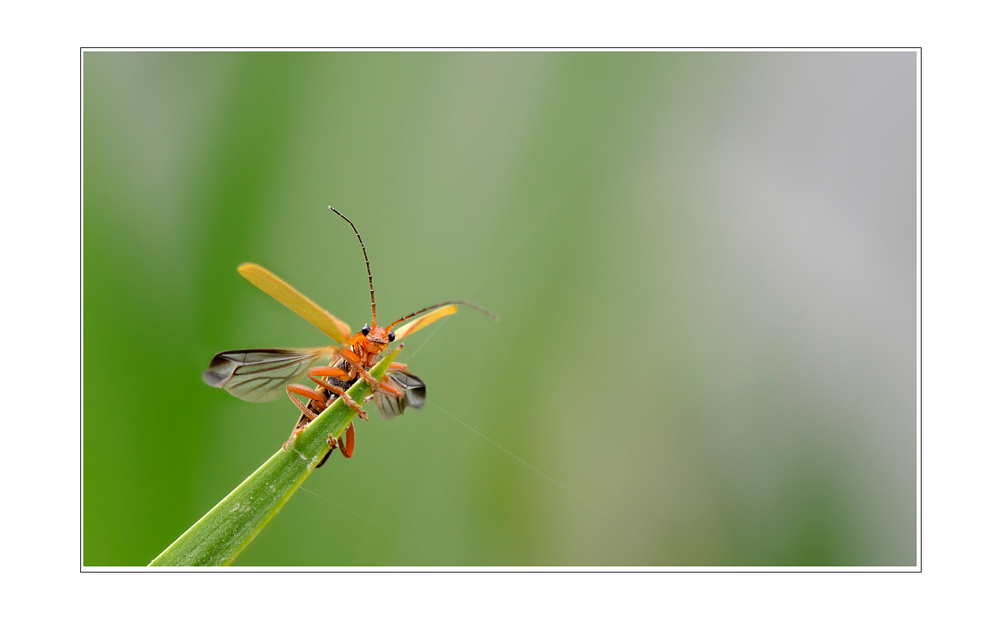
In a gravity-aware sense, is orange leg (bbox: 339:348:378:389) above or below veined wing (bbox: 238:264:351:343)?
below

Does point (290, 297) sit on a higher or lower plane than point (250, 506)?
higher

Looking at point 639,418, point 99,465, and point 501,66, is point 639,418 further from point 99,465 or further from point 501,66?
point 99,465

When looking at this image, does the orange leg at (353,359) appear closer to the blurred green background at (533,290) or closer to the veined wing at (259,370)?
the veined wing at (259,370)

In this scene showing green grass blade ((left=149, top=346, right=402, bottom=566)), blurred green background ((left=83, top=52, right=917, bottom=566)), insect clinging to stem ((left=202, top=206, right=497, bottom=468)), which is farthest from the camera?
blurred green background ((left=83, top=52, right=917, bottom=566))

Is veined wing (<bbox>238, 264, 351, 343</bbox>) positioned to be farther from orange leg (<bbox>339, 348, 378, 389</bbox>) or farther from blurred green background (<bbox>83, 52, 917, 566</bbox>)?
blurred green background (<bbox>83, 52, 917, 566</bbox>)

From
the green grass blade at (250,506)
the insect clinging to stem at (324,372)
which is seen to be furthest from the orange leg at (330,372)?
the green grass blade at (250,506)

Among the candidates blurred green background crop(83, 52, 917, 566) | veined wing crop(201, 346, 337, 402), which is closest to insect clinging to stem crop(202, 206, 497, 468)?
veined wing crop(201, 346, 337, 402)

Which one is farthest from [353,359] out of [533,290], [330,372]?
[533,290]

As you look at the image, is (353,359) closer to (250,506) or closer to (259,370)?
(259,370)
